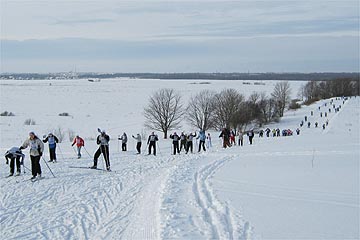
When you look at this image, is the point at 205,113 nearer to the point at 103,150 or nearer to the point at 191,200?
the point at 103,150

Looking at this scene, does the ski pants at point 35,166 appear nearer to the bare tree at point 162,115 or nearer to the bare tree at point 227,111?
the bare tree at point 162,115

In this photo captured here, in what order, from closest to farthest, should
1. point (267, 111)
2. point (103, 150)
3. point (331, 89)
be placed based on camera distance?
point (103, 150), point (267, 111), point (331, 89)

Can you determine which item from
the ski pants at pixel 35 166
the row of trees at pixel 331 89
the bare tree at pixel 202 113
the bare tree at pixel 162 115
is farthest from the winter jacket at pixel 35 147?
the row of trees at pixel 331 89

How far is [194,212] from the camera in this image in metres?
8.74

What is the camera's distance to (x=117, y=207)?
961cm

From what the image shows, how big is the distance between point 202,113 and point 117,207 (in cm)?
5588

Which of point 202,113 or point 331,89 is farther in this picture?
point 331,89

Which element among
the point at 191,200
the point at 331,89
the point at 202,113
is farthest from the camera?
the point at 331,89

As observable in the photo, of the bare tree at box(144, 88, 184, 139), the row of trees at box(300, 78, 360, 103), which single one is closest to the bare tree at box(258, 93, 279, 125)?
the bare tree at box(144, 88, 184, 139)

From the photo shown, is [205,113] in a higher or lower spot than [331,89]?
lower

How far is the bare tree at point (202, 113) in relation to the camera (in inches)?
2425

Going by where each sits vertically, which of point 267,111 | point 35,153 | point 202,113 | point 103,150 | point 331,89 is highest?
point 331,89

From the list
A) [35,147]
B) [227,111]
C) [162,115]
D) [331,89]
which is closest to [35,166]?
[35,147]

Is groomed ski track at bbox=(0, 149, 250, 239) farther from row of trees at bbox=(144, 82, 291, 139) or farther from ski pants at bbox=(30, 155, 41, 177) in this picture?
row of trees at bbox=(144, 82, 291, 139)
